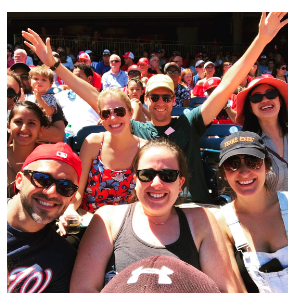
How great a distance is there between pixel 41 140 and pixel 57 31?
51.4 ft

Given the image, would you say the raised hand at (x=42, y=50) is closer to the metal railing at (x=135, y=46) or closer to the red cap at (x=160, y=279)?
the red cap at (x=160, y=279)

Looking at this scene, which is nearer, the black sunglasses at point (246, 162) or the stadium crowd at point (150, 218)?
the stadium crowd at point (150, 218)

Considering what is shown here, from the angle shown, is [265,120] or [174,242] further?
[265,120]

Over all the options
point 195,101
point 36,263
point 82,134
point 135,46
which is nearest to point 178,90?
point 195,101

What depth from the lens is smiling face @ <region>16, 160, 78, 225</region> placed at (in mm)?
1894

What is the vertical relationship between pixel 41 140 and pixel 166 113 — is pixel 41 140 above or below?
below

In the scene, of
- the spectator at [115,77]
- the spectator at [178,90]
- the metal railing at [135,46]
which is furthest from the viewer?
the metal railing at [135,46]

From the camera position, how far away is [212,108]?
300cm

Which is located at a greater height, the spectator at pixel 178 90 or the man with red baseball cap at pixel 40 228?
the spectator at pixel 178 90

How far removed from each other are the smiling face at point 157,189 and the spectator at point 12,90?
5.83 feet

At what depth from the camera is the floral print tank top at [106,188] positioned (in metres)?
2.76

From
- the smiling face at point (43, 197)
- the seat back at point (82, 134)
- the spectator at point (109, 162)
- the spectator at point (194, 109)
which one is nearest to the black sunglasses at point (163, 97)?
the spectator at point (194, 109)
